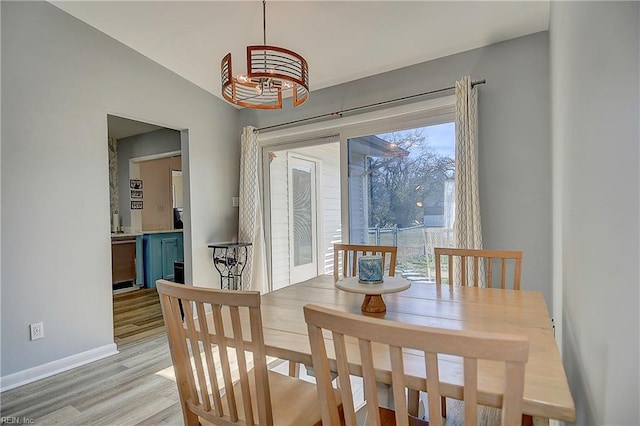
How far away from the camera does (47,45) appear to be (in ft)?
8.70

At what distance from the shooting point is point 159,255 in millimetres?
5551

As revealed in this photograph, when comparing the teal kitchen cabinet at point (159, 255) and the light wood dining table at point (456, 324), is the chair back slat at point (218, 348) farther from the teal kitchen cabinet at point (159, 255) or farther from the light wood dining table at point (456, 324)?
the teal kitchen cabinet at point (159, 255)

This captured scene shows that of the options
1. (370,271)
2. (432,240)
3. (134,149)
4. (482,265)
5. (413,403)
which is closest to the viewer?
(370,271)

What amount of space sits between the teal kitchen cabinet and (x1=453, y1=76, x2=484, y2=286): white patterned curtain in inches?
175

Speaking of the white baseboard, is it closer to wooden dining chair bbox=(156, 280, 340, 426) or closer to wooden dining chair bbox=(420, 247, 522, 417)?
wooden dining chair bbox=(156, 280, 340, 426)

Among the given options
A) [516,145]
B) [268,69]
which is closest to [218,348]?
[268,69]

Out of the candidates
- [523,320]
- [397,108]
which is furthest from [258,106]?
[523,320]

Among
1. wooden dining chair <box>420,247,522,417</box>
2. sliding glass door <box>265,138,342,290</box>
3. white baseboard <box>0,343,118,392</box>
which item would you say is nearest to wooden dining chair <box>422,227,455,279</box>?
wooden dining chair <box>420,247,522,417</box>

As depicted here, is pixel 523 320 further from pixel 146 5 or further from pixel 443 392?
pixel 146 5

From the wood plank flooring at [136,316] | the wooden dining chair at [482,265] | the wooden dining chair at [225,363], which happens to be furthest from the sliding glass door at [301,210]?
the wooden dining chair at [225,363]

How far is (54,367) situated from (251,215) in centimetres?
218

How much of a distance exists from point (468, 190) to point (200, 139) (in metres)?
2.82

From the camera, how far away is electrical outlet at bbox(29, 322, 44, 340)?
2539 millimetres

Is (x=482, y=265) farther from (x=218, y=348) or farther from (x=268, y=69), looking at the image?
(x=218, y=348)
